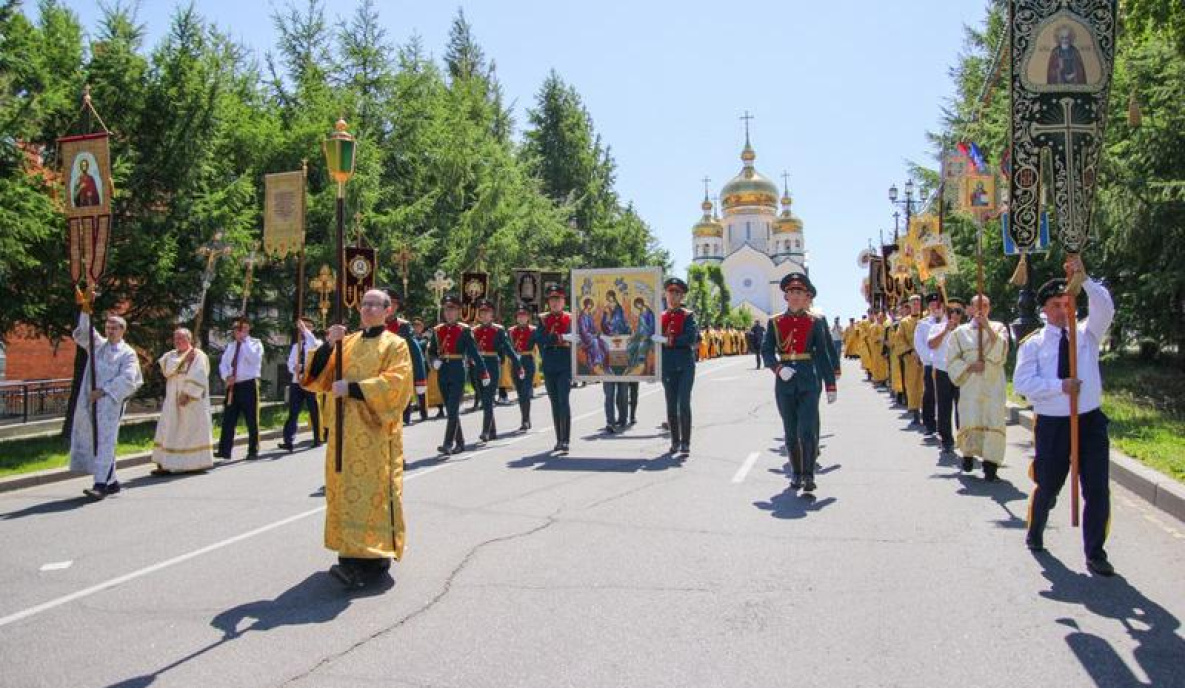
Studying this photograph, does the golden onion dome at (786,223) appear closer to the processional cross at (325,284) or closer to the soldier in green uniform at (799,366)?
the processional cross at (325,284)

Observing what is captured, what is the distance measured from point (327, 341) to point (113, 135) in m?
13.8

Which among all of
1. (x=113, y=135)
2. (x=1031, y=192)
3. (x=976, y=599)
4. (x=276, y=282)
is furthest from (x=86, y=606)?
(x=276, y=282)

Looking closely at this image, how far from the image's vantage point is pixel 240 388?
42.5ft

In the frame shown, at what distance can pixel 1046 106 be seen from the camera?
25.4ft

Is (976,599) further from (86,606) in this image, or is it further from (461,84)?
(461,84)

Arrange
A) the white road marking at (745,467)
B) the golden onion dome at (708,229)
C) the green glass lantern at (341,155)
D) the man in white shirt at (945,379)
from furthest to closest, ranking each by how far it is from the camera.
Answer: the golden onion dome at (708,229), the man in white shirt at (945,379), the white road marking at (745,467), the green glass lantern at (341,155)

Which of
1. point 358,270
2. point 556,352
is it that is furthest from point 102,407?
→ point 358,270

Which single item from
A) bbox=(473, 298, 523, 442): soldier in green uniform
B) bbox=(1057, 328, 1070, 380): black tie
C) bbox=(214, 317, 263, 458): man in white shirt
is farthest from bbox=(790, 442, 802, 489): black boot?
bbox=(214, 317, 263, 458): man in white shirt

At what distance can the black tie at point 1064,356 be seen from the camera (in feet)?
20.5

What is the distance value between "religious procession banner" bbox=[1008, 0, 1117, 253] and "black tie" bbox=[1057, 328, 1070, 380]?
1.72 m

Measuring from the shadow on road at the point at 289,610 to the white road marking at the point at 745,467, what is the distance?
483 cm

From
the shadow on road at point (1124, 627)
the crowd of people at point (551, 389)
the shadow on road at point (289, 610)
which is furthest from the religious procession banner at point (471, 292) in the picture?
the shadow on road at point (1124, 627)

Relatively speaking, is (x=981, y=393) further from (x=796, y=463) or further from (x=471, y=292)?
(x=471, y=292)

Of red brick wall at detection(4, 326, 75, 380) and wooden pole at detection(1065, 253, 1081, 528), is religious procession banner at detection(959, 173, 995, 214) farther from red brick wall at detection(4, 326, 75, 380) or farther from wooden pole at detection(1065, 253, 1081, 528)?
red brick wall at detection(4, 326, 75, 380)
